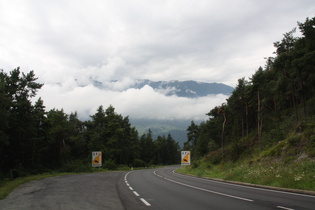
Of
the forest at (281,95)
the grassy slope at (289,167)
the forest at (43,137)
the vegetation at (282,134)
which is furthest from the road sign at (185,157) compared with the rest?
the forest at (43,137)

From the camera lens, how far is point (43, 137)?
48188mm

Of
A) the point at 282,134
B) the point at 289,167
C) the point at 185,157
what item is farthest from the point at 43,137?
the point at 289,167

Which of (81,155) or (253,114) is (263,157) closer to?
(253,114)

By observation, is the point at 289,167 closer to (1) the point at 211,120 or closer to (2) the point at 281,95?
(2) the point at 281,95

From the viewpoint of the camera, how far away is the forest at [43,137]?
38594 millimetres

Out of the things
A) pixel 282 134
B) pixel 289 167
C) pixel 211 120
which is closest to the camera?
pixel 289 167

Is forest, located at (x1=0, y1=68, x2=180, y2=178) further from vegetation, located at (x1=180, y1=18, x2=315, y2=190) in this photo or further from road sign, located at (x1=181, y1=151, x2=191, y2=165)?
vegetation, located at (x1=180, y1=18, x2=315, y2=190)

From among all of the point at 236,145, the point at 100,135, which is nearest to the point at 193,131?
the point at 100,135

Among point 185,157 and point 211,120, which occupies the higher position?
point 211,120

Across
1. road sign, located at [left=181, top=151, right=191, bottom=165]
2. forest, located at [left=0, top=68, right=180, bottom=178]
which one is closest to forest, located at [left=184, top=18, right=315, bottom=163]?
road sign, located at [left=181, top=151, right=191, bottom=165]

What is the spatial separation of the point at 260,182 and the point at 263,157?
912 cm

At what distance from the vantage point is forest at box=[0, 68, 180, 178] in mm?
38594

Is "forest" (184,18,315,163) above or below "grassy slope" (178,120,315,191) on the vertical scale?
above

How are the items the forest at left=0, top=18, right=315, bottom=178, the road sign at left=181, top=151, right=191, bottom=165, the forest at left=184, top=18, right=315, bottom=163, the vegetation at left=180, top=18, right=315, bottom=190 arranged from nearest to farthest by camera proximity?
the vegetation at left=180, top=18, right=315, bottom=190 → the forest at left=184, top=18, right=315, bottom=163 → the forest at left=0, top=18, right=315, bottom=178 → the road sign at left=181, top=151, right=191, bottom=165
